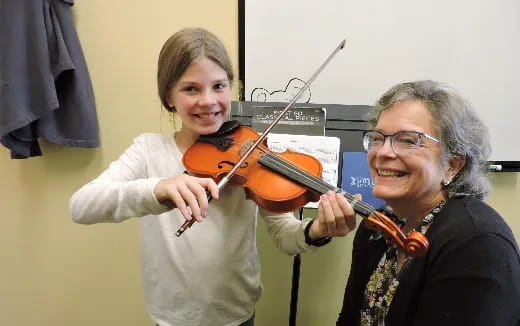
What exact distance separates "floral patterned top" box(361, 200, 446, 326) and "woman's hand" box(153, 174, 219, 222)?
0.44m

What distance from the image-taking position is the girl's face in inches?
→ 32.8

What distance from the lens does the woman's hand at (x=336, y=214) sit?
2.40 ft

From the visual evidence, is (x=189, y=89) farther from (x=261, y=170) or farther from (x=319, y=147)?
(x=319, y=147)

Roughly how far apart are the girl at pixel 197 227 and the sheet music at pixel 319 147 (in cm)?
26

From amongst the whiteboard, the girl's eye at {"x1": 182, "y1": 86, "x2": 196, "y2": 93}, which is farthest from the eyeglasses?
the whiteboard

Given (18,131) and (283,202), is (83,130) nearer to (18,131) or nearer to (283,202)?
(18,131)

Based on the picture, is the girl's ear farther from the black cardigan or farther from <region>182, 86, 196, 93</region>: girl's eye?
<region>182, 86, 196, 93</region>: girl's eye

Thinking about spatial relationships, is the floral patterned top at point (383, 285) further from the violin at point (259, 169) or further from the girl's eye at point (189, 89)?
the girl's eye at point (189, 89)

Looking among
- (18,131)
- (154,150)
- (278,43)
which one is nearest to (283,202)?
(154,150)

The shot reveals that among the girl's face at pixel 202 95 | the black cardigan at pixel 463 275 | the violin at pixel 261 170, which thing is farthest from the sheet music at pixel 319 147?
the black cardigan at pixel 463 275

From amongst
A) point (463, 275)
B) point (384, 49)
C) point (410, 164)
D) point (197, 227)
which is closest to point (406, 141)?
point (410, 164)

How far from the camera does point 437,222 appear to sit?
741 mm

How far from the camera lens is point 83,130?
131cm

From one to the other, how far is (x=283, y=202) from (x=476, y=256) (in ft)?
1.24
